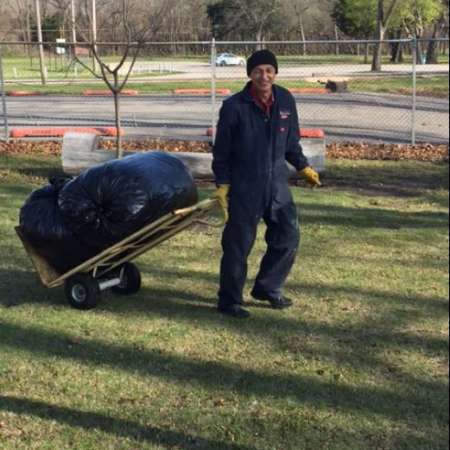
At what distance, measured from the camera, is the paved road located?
16.3 m

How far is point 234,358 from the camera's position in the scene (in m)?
4.52

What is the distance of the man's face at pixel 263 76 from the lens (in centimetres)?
489

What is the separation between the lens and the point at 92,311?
5320 millimetres

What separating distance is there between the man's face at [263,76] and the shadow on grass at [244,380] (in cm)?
184

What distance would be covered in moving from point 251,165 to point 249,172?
0.05 meters

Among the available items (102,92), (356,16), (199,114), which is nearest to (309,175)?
(199,114)

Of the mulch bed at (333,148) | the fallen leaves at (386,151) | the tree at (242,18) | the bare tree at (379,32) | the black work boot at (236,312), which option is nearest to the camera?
the black work boot at (236,312)

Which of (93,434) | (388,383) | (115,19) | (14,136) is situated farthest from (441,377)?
(14,136)

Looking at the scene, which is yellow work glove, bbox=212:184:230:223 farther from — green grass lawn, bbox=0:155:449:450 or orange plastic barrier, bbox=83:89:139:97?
orange plastic barrier, bbox=83:89:139:97

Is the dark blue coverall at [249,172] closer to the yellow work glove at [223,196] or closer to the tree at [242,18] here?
the yellow work glove at [223,196]

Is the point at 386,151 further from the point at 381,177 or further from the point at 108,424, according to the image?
the point at 108,424

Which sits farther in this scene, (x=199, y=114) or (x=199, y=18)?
(x=199, y=18)

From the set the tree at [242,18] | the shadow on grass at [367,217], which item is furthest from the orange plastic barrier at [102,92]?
the shadow on grass at [367,217]

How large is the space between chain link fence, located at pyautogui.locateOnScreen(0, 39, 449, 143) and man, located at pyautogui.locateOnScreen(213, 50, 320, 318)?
7.73m
